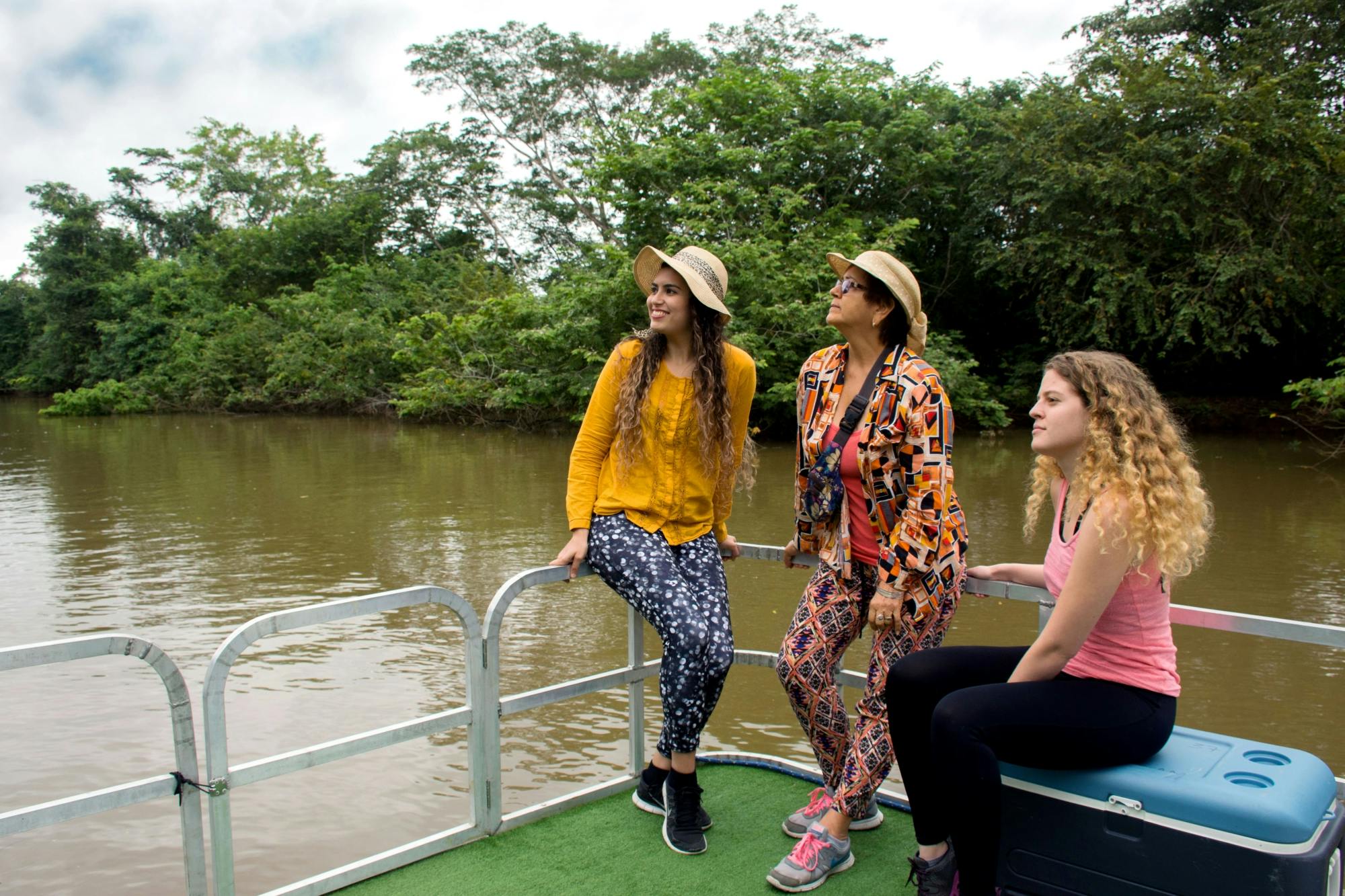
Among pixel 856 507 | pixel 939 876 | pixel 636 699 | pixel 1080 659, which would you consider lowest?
pixel 939 876

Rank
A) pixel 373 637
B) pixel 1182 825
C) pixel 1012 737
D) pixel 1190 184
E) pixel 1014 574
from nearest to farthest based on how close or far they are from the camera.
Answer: pixel 1182 825 → pixel 1012 737 → pixel 1014 574 → pixel 373 637 → pixel 1190 184

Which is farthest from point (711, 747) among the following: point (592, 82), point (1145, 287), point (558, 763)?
point (592, 82)

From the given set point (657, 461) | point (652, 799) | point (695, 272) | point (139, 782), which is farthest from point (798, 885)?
point (695, 272)

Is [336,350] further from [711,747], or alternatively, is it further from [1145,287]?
[711,747]

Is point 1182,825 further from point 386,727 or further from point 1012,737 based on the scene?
point 386,727

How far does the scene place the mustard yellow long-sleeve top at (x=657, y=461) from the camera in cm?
259

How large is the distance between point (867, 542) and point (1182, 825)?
2.88 feet

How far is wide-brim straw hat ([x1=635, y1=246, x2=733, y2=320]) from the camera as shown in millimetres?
2604

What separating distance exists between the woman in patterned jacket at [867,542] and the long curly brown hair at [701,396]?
198 millimetres

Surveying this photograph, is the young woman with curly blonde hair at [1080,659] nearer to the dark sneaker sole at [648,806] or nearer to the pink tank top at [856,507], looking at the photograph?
the pink tank top at [856,507]

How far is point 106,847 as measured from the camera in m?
3.65

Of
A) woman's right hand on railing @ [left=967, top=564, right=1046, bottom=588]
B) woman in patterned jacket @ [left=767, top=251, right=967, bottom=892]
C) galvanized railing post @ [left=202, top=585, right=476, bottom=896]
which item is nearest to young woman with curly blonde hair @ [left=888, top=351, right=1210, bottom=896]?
woman's right hand on railing @ [left=967, top=564, right=1046, bottom=588]

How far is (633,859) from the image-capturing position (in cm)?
245

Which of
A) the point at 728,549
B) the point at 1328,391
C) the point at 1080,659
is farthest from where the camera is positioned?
the point at 1328,391
